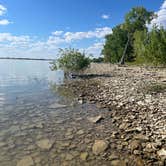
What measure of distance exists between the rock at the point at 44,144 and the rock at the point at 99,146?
1769mm

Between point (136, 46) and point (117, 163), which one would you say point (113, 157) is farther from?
point (136, 46)

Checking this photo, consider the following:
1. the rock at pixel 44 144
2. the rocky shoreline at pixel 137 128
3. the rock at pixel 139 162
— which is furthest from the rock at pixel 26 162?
the rock at pixel 139 162

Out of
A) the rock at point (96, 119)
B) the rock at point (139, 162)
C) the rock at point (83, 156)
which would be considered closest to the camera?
the rock at point (139, 162)

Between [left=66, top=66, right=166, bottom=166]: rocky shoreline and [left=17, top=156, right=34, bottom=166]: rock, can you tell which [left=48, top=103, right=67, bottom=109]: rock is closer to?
[left=66, top=66, right=166, bottom=166]: rocky shoreline

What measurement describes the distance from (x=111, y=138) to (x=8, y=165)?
4.33 m

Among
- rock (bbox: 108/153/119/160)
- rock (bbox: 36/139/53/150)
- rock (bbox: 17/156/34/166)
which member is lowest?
rock (bbox: 108/153/119/160)

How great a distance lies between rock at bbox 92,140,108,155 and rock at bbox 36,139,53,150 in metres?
1.77

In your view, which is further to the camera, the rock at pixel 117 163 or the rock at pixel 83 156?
the rock at pixel 83 156

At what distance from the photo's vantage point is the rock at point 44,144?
8996 millimetres

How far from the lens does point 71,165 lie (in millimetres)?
7594

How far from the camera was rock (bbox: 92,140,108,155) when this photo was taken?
862cm

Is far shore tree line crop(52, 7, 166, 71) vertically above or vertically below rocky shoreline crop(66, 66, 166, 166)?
above

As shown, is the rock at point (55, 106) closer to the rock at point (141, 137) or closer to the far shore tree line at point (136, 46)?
the rock at point (141, 137)

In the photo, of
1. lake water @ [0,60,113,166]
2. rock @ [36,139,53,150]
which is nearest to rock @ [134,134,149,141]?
lake water @ [0,60,113,166]
